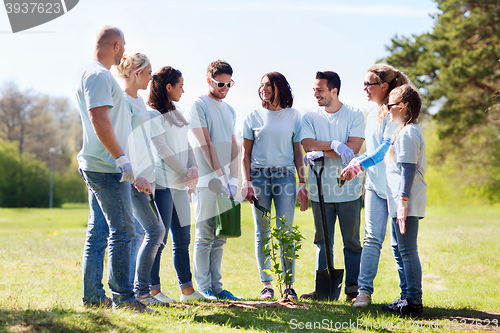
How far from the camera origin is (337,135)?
4.52 meters

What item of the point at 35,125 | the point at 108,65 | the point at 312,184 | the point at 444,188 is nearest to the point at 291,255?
the point at 312,184

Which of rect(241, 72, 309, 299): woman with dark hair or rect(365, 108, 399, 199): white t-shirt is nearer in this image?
rect(365, 108, 399, 199): white t-shirt

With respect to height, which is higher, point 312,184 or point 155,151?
point 155,151

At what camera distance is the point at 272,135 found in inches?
177

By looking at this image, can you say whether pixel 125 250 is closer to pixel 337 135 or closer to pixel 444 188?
pixel 337 135

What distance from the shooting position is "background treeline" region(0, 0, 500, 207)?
18094 mm

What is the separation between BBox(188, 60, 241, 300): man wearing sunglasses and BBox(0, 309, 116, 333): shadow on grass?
1467mm

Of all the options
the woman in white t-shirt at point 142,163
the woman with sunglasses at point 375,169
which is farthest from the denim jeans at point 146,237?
the woman with sunglasses at point 375,169

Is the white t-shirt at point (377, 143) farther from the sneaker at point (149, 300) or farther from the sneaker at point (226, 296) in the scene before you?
the sneaker at point (149, 300)

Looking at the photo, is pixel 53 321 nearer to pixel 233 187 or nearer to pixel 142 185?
pixel 142 185

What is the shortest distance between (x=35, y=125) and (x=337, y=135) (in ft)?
141

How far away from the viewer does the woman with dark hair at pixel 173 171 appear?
419cm

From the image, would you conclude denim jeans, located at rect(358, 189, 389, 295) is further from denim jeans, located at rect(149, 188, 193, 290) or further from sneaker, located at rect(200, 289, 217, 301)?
denim jeans, located at rect(149, 188, 193, 290)

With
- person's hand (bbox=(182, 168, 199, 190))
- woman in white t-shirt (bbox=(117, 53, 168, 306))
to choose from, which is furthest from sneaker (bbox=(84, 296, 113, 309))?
person's hand (bbox=(182, 168, 199, 190))
